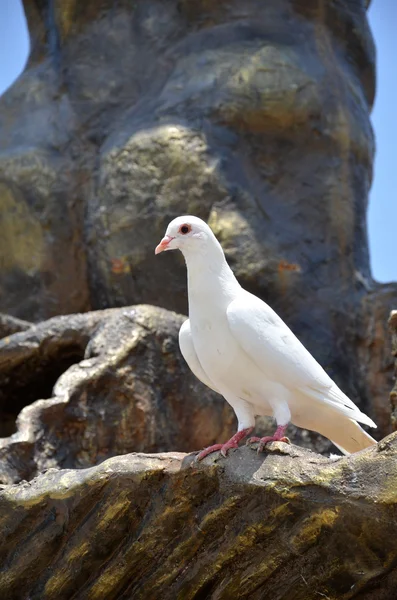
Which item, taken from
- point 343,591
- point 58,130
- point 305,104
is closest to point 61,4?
point 58,130

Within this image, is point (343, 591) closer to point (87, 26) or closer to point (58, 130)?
point (58, 130)

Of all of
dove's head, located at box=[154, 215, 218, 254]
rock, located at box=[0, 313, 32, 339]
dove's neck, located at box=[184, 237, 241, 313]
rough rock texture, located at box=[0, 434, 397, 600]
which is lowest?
rough rock texture, located at box=[0, 434, 397, 600]

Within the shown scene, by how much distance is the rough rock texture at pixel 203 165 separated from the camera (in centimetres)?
723

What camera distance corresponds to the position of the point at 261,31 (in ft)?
25.5

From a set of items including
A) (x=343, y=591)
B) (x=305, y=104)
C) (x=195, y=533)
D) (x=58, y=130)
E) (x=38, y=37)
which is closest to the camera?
(x=343, y=591)

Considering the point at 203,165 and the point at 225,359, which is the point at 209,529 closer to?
the point at 225,359

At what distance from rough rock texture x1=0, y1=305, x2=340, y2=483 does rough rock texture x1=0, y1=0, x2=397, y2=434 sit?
1.08 meters

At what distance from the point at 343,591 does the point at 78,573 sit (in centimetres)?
97

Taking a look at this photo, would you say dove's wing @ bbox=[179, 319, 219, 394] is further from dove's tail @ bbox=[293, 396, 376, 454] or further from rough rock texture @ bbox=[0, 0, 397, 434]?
rough rock texture @ bbox=[0, 0, 397, 434]

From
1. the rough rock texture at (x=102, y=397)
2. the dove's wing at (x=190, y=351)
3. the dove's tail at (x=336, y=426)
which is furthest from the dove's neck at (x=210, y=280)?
the rough rock texture at (x=102, y=397)

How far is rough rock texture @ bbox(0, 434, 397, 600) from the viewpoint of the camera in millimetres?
3055

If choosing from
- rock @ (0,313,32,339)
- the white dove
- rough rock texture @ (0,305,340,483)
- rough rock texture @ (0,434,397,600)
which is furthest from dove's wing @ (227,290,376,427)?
rock @ (0,313,32,339)

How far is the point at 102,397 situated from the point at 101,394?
0.02 meters

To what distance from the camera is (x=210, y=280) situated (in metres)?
3.86
